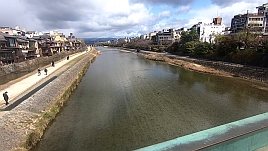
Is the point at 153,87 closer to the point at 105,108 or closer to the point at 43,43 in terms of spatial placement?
the point at 105,108

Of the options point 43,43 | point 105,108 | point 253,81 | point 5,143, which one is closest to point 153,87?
point 105,108

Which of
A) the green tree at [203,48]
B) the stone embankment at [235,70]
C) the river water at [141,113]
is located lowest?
the river water at [141,113]

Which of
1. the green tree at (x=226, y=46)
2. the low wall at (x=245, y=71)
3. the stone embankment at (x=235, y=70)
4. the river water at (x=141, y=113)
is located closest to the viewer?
the river water at (x=141, y=113)

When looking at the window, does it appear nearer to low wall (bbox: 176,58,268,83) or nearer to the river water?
the river water

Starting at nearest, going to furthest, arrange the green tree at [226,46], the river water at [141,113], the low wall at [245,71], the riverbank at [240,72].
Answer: the river water at [141,113], the riverbank at [240,72], the low wall at [245,71], the green tree at [226,46]

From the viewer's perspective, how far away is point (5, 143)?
692 centimetres

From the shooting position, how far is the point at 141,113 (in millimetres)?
12023

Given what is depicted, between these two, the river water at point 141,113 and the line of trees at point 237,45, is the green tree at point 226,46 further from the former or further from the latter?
the river water at point 141,113

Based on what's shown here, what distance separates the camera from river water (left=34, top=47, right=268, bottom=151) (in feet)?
28.5

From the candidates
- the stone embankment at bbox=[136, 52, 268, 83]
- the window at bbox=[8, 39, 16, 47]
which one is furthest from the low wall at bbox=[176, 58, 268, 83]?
the window at bbox=[8, 39, 16, 47]

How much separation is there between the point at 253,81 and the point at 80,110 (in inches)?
785

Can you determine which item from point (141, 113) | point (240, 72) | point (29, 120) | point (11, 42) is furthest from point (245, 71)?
point (11, 42)

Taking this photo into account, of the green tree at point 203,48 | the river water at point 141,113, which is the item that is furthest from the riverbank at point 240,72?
the green tree at point 203,48

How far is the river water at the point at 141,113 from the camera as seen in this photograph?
8.70 meters
